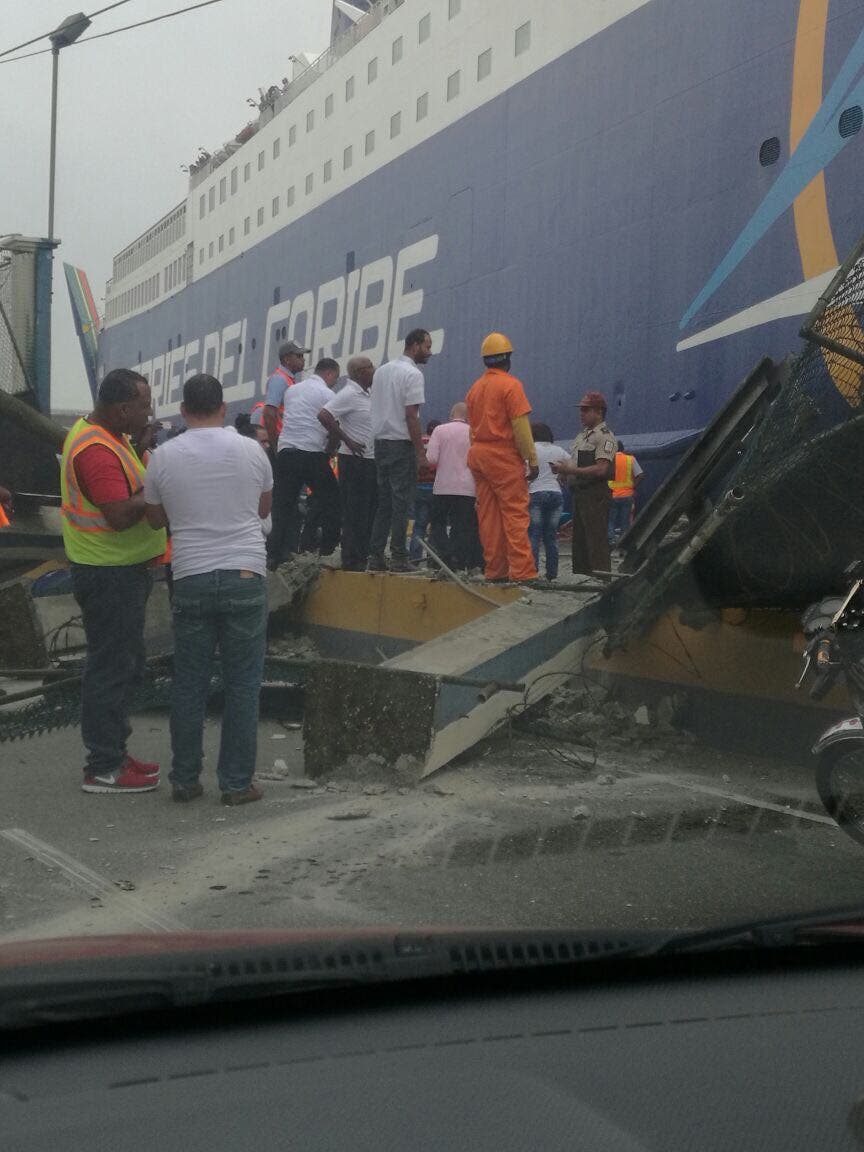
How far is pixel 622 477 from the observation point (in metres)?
12.3

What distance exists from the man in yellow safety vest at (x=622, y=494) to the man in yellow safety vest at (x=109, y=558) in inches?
282

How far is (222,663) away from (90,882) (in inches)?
51.9

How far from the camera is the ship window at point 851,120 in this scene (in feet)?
34.5

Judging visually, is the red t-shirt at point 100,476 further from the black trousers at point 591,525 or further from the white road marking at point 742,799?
the black trousers at point 591,525

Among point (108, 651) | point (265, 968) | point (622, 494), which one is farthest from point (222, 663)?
point (622, 494)

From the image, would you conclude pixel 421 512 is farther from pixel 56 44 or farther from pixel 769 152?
pixel 56 44

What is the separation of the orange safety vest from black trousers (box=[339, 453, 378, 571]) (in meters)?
3.34

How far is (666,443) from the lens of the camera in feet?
42.6

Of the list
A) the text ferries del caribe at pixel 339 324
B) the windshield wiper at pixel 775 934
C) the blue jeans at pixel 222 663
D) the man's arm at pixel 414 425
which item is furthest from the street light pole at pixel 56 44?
the windshield wiper at pixel 775 934

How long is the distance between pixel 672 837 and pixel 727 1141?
374 cm

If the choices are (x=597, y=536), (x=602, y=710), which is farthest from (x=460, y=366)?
(x=602, y=710)

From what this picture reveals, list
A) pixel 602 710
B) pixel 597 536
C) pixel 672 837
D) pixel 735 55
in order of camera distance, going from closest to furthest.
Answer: pixel 672 837 < pixel 602 710 < pixel 597 536 < pixel 735 55

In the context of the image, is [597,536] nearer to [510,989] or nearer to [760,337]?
[760,337]

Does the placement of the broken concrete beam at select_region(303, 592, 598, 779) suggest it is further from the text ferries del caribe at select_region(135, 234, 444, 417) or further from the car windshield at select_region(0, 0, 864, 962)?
the text ferries del caribe at select_region(135, 234, 444, 417)
